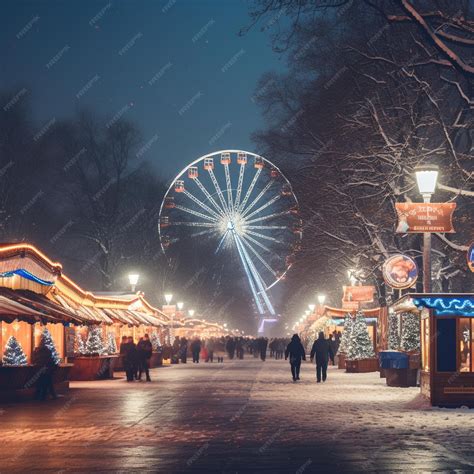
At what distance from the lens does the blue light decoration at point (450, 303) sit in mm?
23094

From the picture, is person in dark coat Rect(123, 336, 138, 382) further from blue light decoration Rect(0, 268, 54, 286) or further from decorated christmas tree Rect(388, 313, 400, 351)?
decorated christmas tree Rect(388, 313, 400, 351)

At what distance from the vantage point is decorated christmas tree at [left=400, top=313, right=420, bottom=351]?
36625mm

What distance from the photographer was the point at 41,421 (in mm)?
20031

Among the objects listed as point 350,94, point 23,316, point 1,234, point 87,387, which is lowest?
point 87,387

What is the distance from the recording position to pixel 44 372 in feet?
89.2

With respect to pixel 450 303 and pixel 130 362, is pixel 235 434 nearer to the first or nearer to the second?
pixel 450 303

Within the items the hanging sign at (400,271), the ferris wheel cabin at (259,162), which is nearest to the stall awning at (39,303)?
the hanging sign at (400,271)

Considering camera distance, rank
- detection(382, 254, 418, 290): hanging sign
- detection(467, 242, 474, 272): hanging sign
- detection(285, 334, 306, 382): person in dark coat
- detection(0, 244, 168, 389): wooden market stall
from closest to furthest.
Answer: detection(467, 242, 474, 272): hanging sign → detection(0, 244, 168, 389): wooden market stall → detection(382, 254, 418, 290): hanging sign → detection(285, 334, 306, 382): person in dark coat

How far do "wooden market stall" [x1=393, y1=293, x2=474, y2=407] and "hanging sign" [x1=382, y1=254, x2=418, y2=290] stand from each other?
268 inches

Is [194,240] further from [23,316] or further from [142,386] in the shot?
[23,316]

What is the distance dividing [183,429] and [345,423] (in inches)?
121

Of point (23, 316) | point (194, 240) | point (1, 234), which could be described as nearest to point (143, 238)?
point (1, 234)

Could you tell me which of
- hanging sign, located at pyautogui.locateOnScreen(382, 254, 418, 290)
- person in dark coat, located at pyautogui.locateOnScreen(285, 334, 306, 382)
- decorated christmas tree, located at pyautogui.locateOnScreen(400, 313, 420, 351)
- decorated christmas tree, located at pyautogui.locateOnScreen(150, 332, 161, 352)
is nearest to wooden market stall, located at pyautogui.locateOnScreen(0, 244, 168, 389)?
person in dark coat, located at pyautogui.locateOnScreen(285, 334, 306, 382)

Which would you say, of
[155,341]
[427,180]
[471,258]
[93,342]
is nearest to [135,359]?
[93,342]
